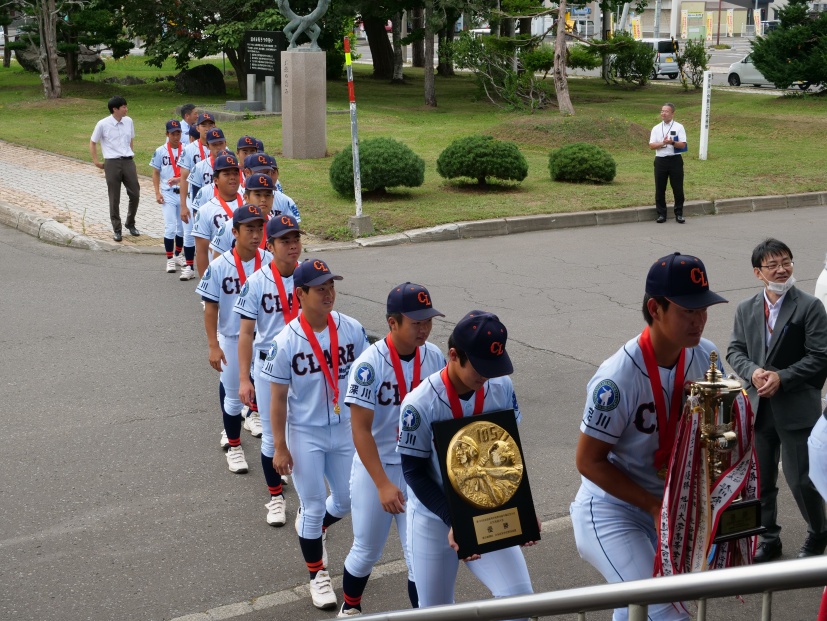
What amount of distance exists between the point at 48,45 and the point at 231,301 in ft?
96.3

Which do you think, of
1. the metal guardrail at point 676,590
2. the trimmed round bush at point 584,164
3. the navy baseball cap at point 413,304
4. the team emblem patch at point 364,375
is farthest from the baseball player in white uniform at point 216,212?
the trimmed round bush at point 584,164

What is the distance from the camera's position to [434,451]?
179 inches

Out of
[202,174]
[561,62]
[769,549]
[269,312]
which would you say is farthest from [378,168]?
[561,62]

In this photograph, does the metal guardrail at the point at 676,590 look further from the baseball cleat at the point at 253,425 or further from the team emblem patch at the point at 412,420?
the baseball cleat at the point at 253,425

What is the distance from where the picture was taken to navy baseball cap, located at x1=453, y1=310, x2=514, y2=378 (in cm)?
431

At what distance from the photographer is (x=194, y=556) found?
20.9 ft

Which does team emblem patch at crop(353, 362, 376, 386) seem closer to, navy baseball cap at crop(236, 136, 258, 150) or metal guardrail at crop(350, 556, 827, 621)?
metal guardrail at crop(350, 556, 827, 621)

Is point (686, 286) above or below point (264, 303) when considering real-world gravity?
above

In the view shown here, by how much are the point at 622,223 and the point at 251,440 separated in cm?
1107

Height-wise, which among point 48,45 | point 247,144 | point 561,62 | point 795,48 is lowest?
point 247,144

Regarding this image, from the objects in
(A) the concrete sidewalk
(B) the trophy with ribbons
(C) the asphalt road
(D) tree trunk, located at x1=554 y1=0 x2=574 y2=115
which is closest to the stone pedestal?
(A) the concrete sidewalk

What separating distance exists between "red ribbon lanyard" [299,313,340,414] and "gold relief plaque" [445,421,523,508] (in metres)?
1.77

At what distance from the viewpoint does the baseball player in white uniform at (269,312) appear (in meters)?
6.80

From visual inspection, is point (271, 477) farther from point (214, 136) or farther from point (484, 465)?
point (214, 136)
